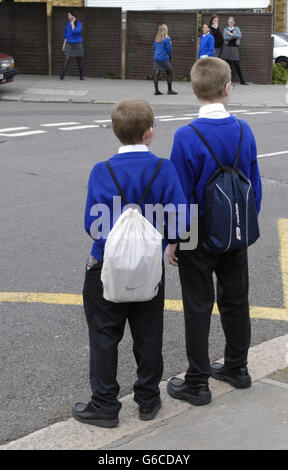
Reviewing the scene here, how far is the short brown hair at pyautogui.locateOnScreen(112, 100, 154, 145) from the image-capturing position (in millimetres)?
3592

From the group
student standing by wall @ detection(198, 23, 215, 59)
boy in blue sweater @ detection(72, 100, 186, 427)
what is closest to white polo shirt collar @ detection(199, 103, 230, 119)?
boy in blue sweater @ detection(72, 100, 186, 427)

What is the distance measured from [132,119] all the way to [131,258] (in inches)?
25.3

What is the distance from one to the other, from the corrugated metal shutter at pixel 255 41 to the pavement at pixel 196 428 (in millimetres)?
19957

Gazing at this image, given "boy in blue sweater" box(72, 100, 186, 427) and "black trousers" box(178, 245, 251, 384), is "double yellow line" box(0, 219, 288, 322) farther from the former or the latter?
"boy in blue sweater" box(72, 100, 186, 427)

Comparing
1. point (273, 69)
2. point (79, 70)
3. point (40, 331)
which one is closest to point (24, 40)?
point (79, 70)

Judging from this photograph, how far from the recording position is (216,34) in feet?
71.1

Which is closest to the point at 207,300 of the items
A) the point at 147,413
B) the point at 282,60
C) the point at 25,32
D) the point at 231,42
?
the point at 147,413

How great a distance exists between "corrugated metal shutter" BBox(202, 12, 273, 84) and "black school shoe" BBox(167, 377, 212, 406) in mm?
20073

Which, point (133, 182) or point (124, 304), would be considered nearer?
point (133, 182)

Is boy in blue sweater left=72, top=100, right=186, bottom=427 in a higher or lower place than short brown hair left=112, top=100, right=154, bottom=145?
lower

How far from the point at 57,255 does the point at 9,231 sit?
968 mm

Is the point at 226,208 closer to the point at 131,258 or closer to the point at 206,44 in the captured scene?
the point at 131,258

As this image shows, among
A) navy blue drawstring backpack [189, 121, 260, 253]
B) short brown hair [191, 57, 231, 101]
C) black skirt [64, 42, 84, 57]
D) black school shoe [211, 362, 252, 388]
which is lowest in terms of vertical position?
black school shoe [211, 362, 252, 388]

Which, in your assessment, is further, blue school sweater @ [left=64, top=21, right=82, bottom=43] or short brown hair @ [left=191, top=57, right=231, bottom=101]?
blue school sweater @ [left=64, top=21, right=82, bottom=43]
